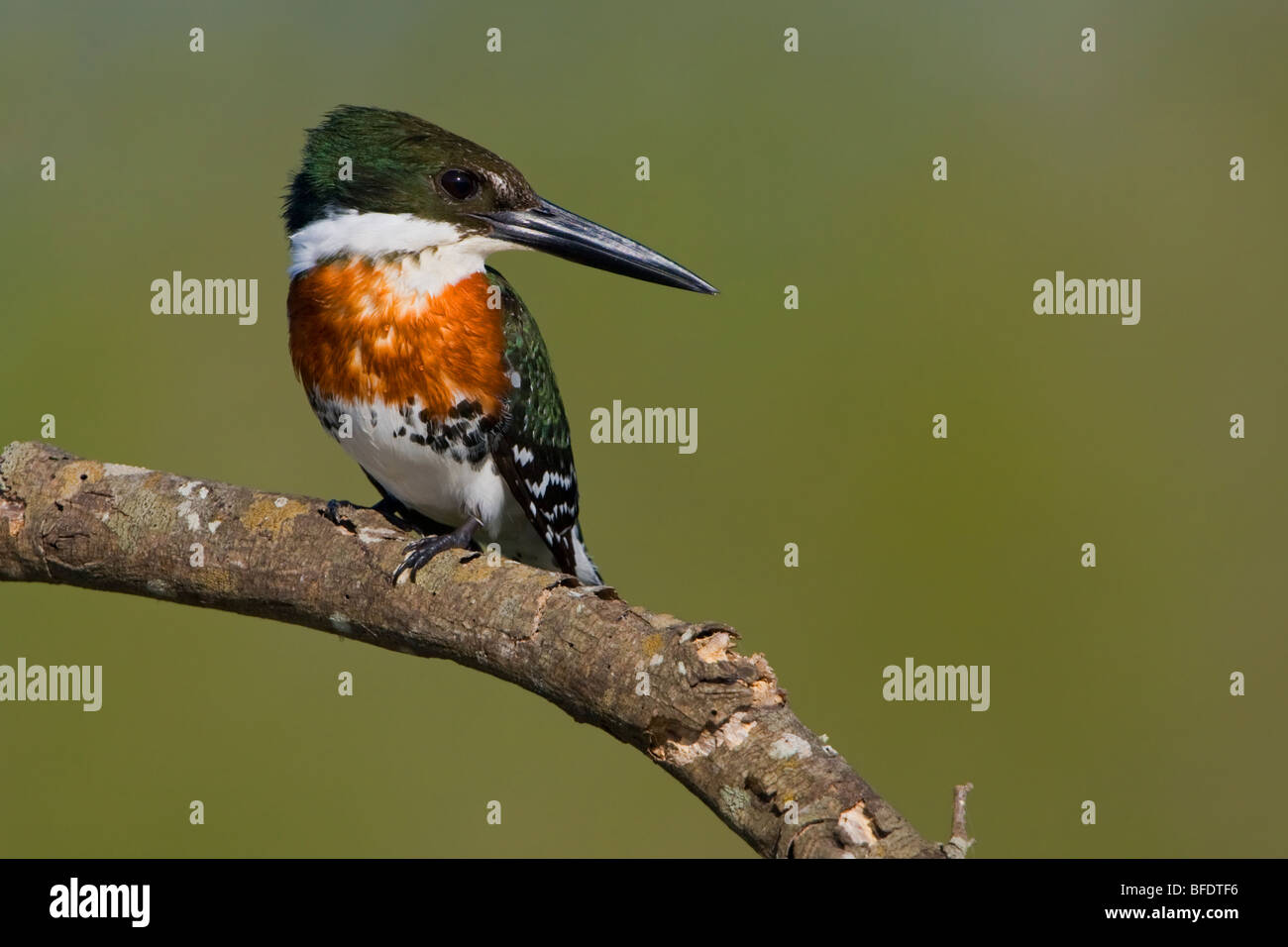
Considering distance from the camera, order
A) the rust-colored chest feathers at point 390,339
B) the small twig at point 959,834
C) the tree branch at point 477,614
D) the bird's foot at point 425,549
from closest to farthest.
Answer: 1. the small twig at point 959,834
2. the tree branch at point 477,614
3. the bird's foot at point 425,549
4. the rust-colored chest feathers at point 390,339

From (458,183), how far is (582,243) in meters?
0.37

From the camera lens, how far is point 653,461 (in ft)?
18.9

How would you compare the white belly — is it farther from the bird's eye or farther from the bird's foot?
the bird's eye

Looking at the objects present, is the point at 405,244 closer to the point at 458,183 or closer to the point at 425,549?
the point at 458,183

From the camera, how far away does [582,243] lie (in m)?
3.69

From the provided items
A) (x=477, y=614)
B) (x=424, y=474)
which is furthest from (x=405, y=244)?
(x=477, y=614)

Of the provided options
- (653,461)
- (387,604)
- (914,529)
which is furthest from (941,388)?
(387,604)

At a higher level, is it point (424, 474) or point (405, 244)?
point (405, 244)

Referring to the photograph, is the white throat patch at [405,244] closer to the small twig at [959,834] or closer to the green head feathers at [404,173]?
the green head feathers at [404,173]

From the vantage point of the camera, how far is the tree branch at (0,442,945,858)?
2.35 metres

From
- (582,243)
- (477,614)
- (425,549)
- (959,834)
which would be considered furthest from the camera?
(582,243)

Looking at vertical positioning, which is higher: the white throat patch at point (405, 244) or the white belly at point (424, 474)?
the white throat patch at point (405, 244)

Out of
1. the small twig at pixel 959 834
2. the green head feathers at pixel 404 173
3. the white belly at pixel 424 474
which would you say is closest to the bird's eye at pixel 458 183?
the green head feathers at pixel 404 173

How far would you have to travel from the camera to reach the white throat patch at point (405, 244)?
352 cm
